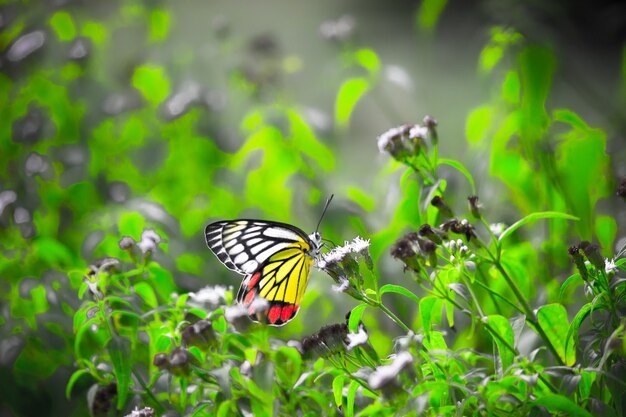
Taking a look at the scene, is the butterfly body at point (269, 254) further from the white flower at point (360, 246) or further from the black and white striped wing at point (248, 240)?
the white flower at point (360, 246)

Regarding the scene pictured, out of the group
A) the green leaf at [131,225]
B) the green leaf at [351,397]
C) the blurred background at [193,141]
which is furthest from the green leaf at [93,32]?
the green leaf at [351,397]

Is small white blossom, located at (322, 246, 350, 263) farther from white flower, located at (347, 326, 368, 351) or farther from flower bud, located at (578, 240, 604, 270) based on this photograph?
flower bud, located at (578, 240, 604, 270)

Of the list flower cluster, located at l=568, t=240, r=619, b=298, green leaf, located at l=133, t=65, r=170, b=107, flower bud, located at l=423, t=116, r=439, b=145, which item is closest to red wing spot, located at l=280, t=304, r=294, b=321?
flower bud, located at l=423, t=116, r=439, b=145

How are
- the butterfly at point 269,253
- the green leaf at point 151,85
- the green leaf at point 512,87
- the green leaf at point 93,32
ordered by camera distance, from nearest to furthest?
the butterfly at point 269,253
the green leaf at point 512,87
the green leaf at point 151,85
the green leaf at point 93,32

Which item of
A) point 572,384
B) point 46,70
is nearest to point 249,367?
point 572,384

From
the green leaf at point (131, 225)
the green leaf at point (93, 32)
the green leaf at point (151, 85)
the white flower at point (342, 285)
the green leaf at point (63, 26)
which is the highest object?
the green leaf at point (63, 26)

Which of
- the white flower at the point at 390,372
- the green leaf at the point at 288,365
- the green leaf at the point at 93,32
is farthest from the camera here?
the green leaf at the point at 93,32
